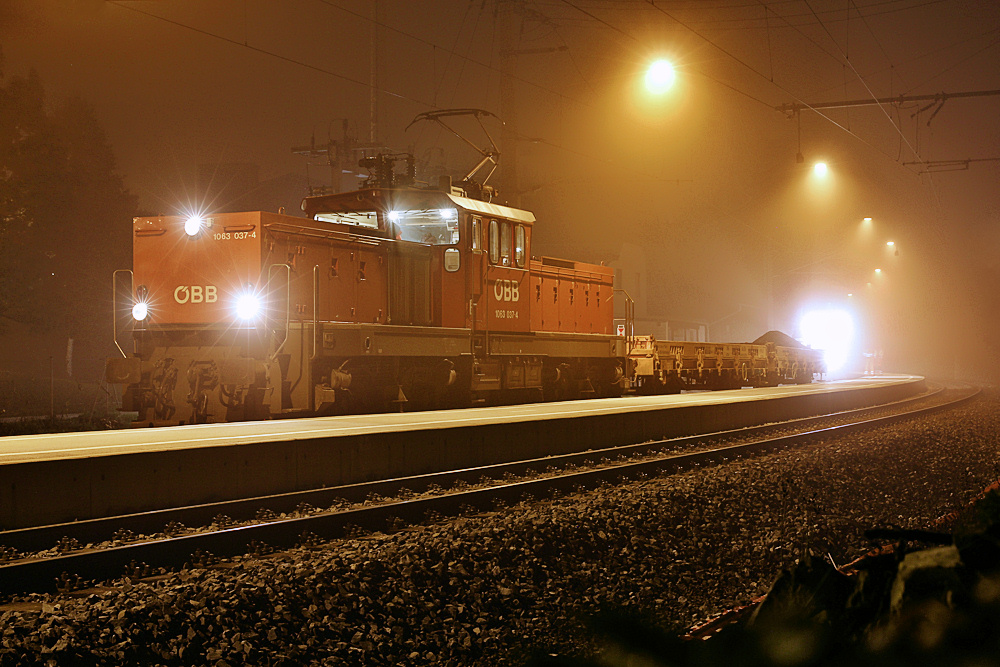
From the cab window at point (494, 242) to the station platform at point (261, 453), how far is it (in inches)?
142

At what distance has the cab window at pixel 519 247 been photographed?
1986cm

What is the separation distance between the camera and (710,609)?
18.2 feet

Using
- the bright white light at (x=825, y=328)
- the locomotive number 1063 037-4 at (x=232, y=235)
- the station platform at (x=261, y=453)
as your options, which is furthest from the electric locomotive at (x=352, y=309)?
the bright white light at (x=825, y=328)

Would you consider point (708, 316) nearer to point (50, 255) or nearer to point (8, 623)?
point (50, 255)

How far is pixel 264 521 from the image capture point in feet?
27.8

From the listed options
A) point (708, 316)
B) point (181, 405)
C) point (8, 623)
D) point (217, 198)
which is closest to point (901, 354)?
point (708, 316)

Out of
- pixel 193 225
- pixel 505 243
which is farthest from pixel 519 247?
pixel 193 225

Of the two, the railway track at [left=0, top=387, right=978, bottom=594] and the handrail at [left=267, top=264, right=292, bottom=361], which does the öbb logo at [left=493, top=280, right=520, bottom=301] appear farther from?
the railway track at [left=0, top=387, right=978, bottom=594]

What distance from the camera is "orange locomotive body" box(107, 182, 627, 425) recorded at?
1441 centimetres

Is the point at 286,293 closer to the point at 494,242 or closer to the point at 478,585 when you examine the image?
the point at 494,242

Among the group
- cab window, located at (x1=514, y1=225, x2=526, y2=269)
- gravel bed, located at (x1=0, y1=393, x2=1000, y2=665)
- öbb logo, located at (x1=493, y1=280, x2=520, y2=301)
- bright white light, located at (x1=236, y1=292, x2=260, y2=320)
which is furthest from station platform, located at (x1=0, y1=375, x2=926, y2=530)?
cab window, located at (x1=514, y1=225, x2=526, y2=269)

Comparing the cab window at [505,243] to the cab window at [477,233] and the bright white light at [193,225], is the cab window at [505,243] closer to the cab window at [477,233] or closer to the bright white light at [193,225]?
the cab window at [477,233]

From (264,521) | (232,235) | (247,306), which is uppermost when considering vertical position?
(232,235)

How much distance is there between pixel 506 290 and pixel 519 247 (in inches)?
46.4
